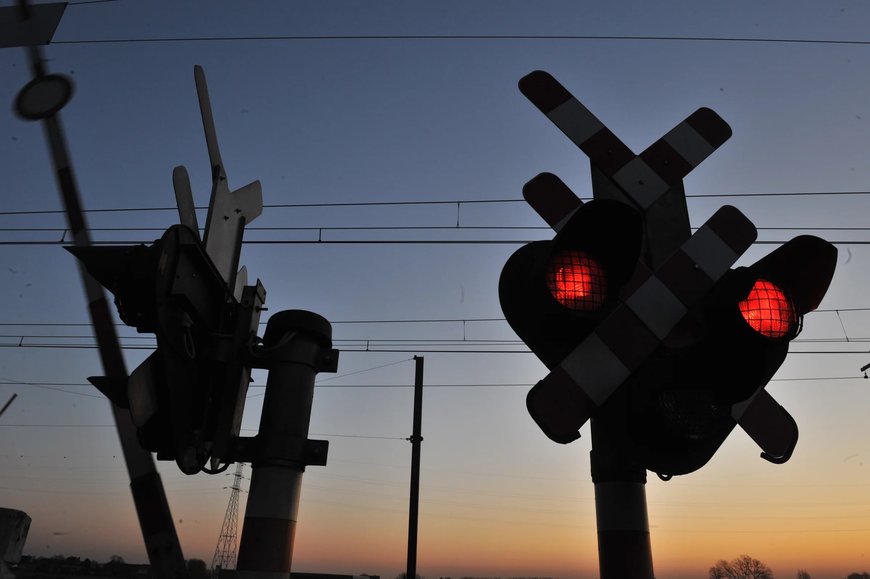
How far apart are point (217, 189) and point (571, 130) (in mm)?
1243

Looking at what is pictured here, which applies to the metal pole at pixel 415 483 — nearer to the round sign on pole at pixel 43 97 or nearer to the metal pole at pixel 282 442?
the metal pole at pixel 282 442

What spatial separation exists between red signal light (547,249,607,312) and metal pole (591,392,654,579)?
332 mm

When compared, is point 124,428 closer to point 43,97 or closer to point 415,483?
point 43,97

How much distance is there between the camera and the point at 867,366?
12.2 metres

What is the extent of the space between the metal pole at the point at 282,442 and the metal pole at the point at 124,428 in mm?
786

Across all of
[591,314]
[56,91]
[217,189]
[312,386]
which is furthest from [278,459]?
[56,91]

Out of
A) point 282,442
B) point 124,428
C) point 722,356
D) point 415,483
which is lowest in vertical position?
point 124,428

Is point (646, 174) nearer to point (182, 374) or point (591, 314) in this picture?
point (591, 314)

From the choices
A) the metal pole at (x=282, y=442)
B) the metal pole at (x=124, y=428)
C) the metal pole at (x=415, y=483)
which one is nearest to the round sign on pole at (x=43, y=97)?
the metal pole at (x=124, y=428)

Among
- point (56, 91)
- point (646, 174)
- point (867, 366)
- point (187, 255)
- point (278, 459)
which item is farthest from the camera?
point (867, 366)

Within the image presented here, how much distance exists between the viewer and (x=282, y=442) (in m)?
1.73

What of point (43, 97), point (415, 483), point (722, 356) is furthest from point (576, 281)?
point (415, 483)

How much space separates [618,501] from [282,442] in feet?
3.38

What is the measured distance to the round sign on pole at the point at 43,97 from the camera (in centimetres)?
89
